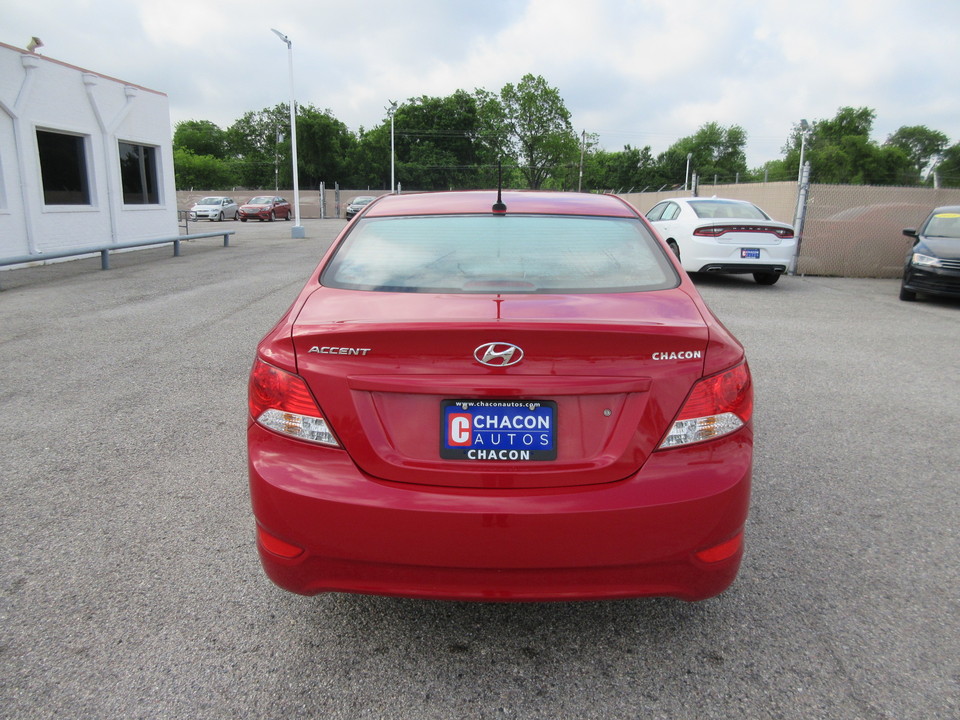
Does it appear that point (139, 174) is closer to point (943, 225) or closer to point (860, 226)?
point (860, 226)

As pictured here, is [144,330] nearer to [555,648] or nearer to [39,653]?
[39,653]

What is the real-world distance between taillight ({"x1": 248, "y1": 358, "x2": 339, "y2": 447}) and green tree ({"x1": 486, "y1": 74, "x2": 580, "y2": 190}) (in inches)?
3283

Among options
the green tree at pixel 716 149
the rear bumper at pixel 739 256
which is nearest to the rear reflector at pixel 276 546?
the rear bumper at pixel 739 256

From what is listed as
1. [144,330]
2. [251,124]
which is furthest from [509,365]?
[251,124]

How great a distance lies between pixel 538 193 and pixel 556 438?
1.82 m

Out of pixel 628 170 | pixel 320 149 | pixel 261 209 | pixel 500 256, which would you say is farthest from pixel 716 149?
pixel 500 256

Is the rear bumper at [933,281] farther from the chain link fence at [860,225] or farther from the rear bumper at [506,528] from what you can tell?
the rear bumper at [506,528]

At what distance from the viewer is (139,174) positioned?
62.5 ft

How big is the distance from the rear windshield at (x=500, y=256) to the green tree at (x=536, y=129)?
8240 cm

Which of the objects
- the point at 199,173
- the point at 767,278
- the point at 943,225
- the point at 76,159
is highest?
the point at 199,173

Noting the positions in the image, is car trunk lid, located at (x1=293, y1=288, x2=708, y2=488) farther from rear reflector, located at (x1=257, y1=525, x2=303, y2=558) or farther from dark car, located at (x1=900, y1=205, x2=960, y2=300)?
dark car, located at (x1=900, y1=205, x2=960, y2=300)

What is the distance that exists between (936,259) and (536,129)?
78361 mm

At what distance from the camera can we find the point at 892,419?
201 inches

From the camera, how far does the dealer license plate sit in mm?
2105
